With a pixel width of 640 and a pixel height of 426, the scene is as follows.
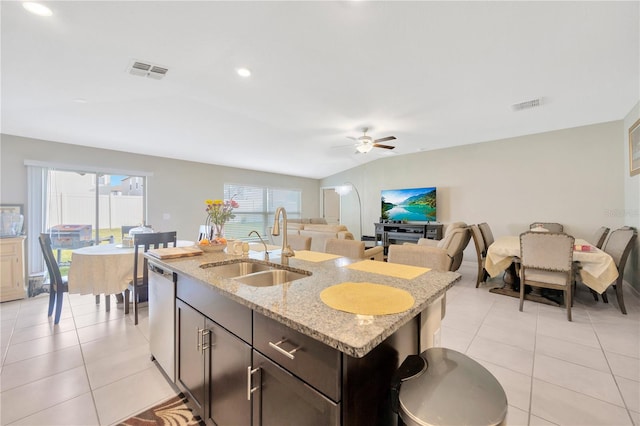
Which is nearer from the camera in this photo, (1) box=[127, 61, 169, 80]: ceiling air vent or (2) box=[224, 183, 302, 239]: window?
(1) box=[127, 61, 169, 80]: ceiling air vent

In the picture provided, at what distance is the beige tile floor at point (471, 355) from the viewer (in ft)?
5.26

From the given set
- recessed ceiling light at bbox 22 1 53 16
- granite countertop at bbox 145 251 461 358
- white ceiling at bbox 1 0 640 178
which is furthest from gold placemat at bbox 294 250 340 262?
recessed ceiling light at bbox 22 1 53 16

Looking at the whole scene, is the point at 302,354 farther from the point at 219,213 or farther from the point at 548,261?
the point at 548,261

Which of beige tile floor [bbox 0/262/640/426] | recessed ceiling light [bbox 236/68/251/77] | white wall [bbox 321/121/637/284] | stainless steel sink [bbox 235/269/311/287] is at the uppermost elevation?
recessed ceiling light [bbox 236/68/251/77]

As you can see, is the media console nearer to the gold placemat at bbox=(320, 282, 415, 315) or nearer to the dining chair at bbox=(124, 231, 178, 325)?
the dining chair at bbox=(124, 231, 178, 325)

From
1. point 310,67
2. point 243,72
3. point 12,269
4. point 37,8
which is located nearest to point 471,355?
point 310,67

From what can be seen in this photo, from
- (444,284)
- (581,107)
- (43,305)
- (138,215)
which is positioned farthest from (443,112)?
(43,305)

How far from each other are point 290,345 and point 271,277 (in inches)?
32.1

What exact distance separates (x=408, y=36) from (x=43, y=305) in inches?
203

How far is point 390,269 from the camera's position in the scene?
5.11 feet

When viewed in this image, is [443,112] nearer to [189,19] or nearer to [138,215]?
[189,19]

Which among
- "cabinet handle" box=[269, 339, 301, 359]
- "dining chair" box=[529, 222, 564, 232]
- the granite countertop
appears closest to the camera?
the granite countertop

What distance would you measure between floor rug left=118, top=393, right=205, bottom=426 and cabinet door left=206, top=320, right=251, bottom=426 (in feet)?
1.08

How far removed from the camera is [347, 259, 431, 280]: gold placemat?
144cm
